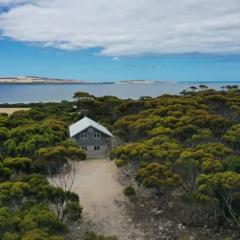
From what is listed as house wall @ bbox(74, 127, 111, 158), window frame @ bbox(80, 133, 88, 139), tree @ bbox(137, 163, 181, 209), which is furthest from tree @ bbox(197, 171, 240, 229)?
window frame @ bbox(80, 133, 88, 139)

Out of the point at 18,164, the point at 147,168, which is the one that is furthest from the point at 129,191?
the point at 18,164

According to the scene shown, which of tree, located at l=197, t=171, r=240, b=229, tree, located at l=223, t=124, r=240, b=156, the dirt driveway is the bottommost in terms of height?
the dirt driveway

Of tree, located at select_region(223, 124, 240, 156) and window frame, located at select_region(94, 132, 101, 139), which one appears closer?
tree, located at select_region(223, 124, 240, 156)

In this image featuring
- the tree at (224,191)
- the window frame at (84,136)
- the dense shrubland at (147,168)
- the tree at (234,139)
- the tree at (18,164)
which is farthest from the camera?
the window frame at (84,136)

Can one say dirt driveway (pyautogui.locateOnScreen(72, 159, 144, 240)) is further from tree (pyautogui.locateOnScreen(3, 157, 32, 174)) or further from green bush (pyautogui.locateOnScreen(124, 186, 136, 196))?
tree (pyautogui.locateOnScreen(3, 157, 32, 174))

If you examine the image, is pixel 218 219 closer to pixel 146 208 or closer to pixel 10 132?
pixel 146 208

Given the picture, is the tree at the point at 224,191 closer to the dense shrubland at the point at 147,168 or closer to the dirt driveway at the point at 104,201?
the dense shrubland at the point at 147,168

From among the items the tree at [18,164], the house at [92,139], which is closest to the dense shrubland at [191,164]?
the house at [92,139]
